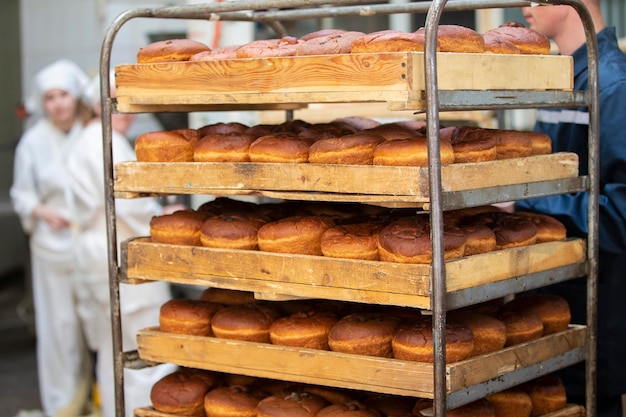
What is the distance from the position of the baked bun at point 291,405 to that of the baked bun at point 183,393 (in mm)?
233

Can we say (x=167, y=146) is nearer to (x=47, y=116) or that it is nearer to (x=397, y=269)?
(x=397, y=269)

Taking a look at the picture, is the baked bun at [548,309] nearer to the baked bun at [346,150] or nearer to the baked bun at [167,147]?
the baked bun at [346,150]

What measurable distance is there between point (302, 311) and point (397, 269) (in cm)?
57

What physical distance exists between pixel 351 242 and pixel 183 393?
0.82 m

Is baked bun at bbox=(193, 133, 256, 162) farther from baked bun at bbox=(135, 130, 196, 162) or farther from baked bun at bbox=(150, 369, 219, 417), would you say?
baked bun at bbox=(150, 369, 219, 417)

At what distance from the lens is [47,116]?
22.9 feet

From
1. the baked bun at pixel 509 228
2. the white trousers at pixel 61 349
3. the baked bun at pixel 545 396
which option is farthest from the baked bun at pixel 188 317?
the white trousers at pixel 61 349

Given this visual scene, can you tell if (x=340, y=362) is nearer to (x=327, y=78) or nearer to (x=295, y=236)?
(x=295, y=236)

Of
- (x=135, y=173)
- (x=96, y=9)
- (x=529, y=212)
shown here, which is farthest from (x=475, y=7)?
(x=96, y=9)

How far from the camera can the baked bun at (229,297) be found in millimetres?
3297

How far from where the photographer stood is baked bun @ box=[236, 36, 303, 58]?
9.26ft

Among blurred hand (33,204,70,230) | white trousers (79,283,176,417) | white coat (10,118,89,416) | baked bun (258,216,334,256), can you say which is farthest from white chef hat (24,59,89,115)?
baked bun (258,216,334,256)

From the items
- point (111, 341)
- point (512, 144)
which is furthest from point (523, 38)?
point (111, 341)

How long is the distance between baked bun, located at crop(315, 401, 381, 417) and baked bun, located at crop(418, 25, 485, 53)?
3.45 ft
